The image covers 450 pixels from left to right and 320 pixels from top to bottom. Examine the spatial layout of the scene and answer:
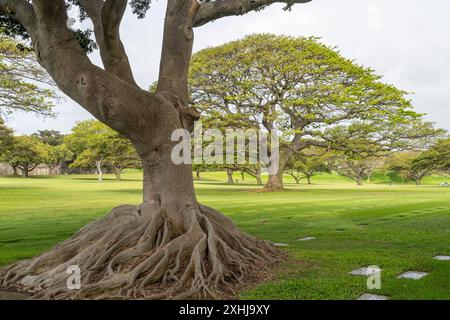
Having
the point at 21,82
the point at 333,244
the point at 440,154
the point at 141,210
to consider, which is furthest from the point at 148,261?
the point at 440,154

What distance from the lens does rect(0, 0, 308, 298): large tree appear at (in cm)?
572

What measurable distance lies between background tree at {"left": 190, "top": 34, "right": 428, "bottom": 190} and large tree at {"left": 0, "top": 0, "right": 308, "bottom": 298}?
2303 cm

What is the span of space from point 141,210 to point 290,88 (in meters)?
25.8

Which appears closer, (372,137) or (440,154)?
(372,137)

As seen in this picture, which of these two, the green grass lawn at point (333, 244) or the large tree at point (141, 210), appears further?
the large tree at point (141, 210)

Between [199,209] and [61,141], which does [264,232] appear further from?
[61,141]

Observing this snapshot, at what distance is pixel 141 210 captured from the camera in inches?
281

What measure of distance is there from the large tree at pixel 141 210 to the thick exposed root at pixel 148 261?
0.02 m

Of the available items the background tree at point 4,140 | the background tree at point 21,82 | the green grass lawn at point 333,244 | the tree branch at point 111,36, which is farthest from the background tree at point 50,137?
the tree branch at point 111,36

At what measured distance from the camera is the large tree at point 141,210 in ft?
18.8

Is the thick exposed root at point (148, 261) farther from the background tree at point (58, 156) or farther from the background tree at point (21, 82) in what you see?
the background tree at point (58, 156)

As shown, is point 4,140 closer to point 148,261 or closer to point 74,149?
point 148,261

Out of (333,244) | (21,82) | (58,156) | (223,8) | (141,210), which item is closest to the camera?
(141,210)
